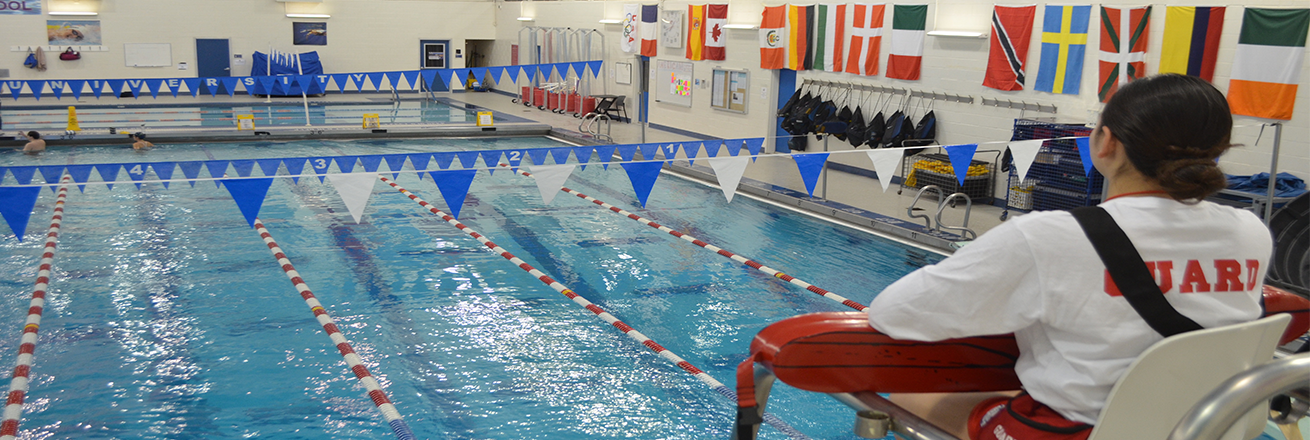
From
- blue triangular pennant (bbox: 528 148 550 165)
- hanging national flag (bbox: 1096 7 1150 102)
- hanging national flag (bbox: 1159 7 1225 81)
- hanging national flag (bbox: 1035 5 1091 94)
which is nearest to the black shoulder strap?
blue triangular pennant (bbox: 528 148 550 165)

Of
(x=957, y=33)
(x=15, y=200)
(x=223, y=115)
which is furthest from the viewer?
(x=223, y=115)

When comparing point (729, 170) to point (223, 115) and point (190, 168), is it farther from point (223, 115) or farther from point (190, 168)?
point (223, 115)

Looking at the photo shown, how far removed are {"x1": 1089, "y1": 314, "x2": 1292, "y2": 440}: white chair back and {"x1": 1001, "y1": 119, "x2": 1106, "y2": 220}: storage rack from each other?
8.89 m

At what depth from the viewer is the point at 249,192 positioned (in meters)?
6.54

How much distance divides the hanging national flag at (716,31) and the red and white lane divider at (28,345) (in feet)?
37.0

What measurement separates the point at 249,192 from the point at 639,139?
10925 millimetres

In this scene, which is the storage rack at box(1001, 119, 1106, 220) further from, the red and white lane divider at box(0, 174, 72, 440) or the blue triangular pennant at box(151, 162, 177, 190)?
the red and white lane divider at box(0, 174, 72, 440)

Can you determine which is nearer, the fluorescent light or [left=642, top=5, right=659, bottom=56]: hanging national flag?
the fluorescent light

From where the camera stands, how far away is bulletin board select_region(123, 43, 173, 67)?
24953mm

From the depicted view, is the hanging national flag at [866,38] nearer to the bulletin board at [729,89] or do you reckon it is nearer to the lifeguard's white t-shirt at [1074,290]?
the bulletin board at [729,89]

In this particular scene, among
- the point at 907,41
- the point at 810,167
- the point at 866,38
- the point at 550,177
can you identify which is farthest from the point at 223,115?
the point at 810,167

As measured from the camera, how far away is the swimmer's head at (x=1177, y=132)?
1332mm

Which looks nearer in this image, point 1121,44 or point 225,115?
point 1121,44

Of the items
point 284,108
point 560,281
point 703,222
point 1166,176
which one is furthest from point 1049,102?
point 284,108
